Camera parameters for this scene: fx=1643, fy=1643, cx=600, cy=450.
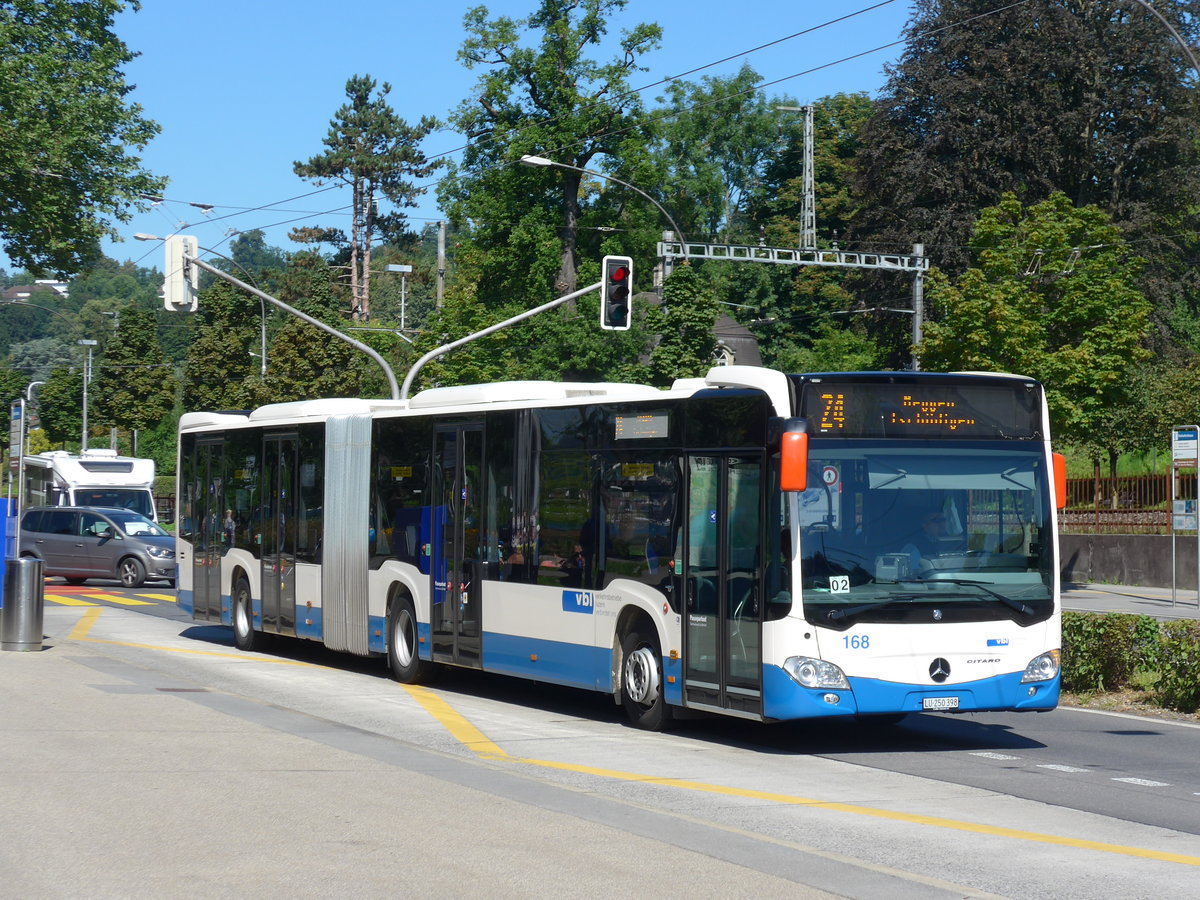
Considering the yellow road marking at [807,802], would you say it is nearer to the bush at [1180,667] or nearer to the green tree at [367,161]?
the bush at [1180,667]

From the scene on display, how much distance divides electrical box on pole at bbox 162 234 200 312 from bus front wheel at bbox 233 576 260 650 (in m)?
7.45

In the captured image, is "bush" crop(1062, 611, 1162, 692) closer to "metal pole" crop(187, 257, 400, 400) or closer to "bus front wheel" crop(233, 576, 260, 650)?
"bus front wheel" crop(233, 576, 260, 650)

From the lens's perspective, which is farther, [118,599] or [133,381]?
[133,381]

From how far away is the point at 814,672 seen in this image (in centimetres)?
1183

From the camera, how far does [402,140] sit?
9144 centimetres

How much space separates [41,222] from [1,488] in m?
57.7

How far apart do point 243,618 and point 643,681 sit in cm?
963

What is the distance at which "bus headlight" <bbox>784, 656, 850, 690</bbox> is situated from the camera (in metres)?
11.8

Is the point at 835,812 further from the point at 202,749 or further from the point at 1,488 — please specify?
the point at 1,488

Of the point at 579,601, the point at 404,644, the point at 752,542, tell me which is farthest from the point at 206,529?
the point at 752,542

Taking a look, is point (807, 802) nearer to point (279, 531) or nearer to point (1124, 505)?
point (279, 531)

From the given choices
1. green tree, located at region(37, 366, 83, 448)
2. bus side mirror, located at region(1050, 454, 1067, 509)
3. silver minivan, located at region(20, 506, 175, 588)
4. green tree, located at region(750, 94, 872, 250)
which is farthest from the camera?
green tree, located at region(37, 366, 83, 448)

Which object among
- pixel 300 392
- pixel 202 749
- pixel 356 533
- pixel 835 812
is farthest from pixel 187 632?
pixel 300 392

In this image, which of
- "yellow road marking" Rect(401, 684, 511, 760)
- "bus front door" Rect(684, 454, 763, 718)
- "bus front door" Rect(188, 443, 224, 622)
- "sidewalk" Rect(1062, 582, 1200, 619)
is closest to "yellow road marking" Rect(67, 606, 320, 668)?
"bus front door" Rect(188, 443, 224, 622)
